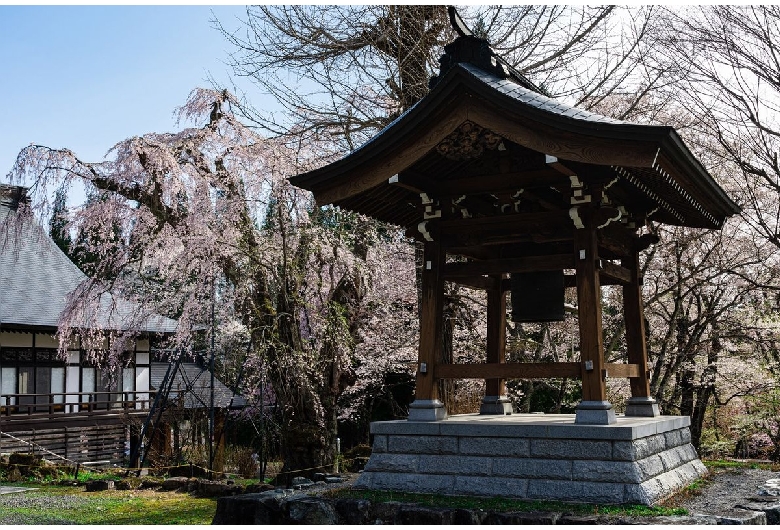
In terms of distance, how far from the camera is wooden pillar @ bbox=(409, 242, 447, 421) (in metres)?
7.21

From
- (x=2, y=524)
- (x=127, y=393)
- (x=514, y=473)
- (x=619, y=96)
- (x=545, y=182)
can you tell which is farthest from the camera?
(x=127, y=393)

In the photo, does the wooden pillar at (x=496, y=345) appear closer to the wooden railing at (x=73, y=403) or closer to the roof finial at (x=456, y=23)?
the roof finial at (x=456, y=23)

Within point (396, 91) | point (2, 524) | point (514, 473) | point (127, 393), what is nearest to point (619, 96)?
point (396, 91)

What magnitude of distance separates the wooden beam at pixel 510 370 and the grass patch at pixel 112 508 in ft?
11.0

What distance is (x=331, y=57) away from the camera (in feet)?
39.5

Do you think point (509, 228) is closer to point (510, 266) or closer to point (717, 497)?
point (510, 266)

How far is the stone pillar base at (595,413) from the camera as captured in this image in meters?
6.47


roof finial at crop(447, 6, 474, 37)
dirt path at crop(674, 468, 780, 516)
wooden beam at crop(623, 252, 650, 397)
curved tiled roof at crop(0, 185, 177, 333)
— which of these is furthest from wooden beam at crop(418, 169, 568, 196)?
curved tiled roof at crop(0, 185, 177, 333)

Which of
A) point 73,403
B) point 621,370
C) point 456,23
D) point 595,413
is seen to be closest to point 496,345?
point 621,370

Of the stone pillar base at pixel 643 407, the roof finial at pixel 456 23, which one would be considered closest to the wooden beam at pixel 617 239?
the stone pillar base at pixel 643 407

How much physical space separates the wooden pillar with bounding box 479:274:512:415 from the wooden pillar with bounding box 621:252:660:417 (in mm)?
1429

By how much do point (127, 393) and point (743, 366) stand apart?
16042mm

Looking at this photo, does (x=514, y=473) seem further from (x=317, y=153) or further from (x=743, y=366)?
(x=743, y=366)

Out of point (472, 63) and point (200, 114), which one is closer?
point (472, 63)
